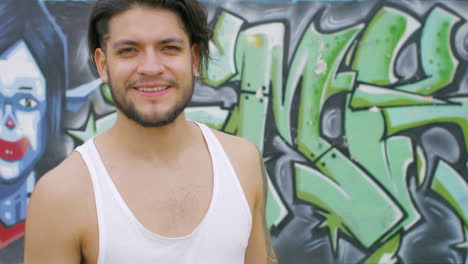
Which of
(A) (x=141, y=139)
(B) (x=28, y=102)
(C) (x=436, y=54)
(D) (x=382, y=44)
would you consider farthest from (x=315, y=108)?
(A) (x=141, y=139)

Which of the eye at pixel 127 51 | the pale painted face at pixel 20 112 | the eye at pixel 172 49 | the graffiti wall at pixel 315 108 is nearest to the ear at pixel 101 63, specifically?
the eye at pixel 127 51

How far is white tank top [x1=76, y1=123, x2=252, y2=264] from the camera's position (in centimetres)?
134

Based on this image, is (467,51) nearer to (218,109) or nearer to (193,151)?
(218,109)

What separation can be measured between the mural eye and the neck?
2.55 m

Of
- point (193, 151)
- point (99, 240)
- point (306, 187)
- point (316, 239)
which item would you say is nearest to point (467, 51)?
point (306, 187)

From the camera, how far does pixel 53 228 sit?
133cm

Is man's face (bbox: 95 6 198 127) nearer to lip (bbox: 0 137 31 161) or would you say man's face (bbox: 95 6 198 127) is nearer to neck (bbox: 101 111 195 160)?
neck (bbox: 101 111 195 160)

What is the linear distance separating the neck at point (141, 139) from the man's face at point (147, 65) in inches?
3.1

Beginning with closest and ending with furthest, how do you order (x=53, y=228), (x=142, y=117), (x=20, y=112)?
1. (x=53, y=228)
2. (x=142, y=117)
3. (x=20, y=112)

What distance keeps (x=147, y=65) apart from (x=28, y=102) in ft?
9.15

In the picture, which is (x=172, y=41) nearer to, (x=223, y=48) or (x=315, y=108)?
(x=223, y=48)

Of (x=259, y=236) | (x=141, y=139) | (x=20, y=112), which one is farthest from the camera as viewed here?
(x=20, y=112)

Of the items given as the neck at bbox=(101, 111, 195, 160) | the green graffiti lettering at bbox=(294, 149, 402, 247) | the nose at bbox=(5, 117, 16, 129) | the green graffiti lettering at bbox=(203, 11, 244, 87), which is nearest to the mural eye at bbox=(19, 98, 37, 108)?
the nose at bbox=(5, 117, 16, 129)

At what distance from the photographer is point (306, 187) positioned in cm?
386
